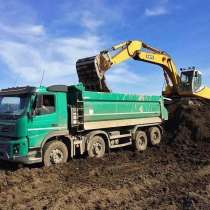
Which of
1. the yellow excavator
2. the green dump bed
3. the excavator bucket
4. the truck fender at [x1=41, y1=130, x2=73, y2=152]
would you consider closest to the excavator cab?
the yellow excavator

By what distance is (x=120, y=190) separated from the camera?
9.86 m

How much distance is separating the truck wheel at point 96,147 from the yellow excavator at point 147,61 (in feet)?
8.21

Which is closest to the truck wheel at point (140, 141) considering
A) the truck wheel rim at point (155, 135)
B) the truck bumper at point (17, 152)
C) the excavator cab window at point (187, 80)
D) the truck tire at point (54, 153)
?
the truck wheel rim at point (155, 135)

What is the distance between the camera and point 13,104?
1284cm

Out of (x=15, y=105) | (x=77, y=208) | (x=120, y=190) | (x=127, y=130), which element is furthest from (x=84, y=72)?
(x=77, y=208)

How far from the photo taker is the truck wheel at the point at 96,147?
14.5 m

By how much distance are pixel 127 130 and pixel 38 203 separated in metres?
8.46

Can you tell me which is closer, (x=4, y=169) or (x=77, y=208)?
(x=77, y=208)

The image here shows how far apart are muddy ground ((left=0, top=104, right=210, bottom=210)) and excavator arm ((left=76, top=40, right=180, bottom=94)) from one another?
3.06m

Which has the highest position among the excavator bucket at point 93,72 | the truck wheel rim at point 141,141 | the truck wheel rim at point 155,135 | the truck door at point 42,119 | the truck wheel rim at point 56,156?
the excavator bucket at point 93,72

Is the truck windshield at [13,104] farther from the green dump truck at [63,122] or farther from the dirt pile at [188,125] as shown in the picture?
the dirt pile at [188,125]

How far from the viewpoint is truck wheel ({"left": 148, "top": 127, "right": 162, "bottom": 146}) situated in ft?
60.2

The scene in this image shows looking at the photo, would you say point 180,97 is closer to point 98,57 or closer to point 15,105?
point 98,57

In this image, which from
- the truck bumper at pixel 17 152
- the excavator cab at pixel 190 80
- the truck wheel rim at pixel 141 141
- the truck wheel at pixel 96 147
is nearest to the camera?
the truck bumper at pixel 17 152
